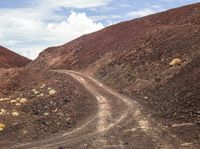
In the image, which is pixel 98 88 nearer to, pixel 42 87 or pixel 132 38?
pixel 42 87

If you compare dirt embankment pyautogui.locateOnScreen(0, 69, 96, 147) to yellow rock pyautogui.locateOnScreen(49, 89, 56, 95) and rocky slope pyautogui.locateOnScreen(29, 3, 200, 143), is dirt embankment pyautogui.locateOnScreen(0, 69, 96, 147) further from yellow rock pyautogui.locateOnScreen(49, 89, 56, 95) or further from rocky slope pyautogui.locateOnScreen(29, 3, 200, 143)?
rocky slope pyautogui.locateOnScreen(29, 3, 200, 143)

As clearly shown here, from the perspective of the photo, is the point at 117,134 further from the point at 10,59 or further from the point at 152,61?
the point at 10,59

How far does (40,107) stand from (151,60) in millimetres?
17192

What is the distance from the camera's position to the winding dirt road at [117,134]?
21391mm

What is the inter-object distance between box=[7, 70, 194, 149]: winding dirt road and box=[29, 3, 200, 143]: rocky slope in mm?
1313

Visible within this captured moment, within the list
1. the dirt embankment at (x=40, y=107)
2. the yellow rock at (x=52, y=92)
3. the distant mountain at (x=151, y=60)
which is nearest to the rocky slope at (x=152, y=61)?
the distant mountain at (x=151, y=60)

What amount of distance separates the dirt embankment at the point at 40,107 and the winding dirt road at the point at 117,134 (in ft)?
4.75

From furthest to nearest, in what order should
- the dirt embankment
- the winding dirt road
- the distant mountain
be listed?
the distant mountain
the dirt embankment
the winding dirt road

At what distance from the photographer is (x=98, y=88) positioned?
43.7 metres

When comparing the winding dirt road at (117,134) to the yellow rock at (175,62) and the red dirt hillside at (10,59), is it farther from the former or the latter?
the red dirt hillside at (10,59)

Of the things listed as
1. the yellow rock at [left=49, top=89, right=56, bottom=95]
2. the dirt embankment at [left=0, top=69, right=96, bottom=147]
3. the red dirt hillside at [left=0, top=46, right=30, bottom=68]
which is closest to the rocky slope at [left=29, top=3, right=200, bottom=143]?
the dirt embankment at [left=0, top=69, right=96, bottom=147]

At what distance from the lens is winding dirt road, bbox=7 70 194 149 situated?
21391 millimetres

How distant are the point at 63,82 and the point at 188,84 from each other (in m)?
16.3

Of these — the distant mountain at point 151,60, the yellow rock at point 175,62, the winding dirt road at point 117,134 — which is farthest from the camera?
the yellow rock at point 175,62
